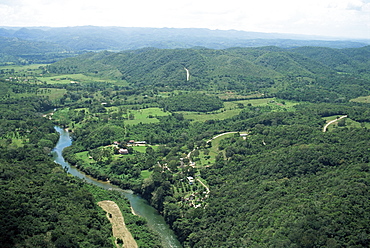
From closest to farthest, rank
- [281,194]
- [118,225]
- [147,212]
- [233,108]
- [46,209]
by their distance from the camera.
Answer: [46,209]
[118,225]
[281,194]
[147,212]
[233,108]

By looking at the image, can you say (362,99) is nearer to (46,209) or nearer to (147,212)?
(147,212)

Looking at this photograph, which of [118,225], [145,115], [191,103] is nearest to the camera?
[118,225]

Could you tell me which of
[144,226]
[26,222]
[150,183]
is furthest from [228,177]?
[26,222]

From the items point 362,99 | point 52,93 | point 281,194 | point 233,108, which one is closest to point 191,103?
point 233,108

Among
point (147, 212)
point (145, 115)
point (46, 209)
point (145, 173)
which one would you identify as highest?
point (46, 209)

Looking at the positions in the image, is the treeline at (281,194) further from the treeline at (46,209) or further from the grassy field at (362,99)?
the grassy field at (362,99)

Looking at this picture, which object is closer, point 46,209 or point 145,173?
point 46,209

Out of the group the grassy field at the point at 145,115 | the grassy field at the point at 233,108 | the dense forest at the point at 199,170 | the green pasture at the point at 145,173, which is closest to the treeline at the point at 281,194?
the dense forest at the point at 199,170

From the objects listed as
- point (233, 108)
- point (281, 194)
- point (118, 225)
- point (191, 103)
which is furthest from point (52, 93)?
point (281, 194)

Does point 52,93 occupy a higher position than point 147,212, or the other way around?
point 52,93
